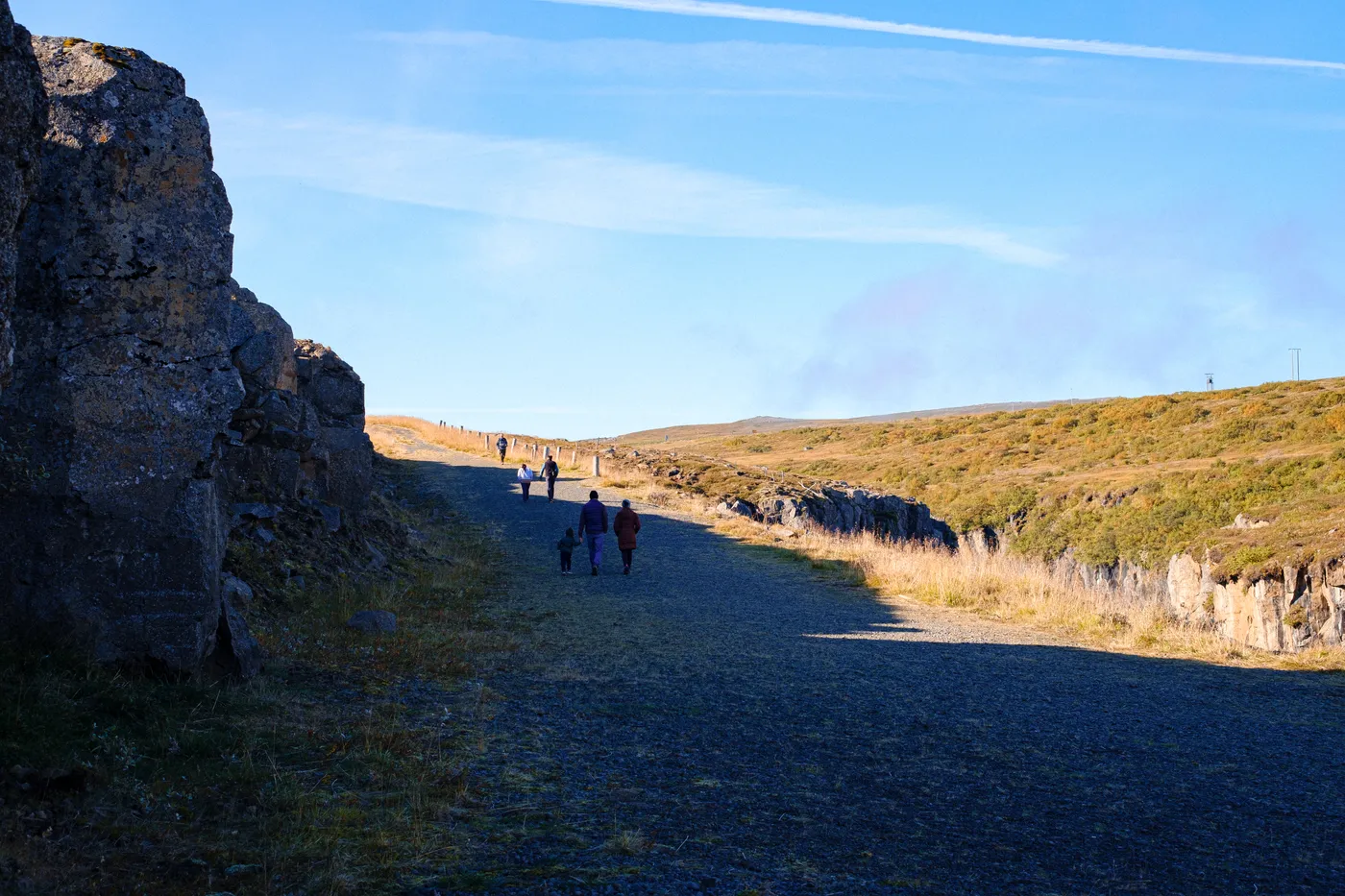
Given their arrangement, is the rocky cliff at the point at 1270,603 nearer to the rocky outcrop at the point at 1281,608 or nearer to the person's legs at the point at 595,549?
the rocky outcrop at the point at 1281,608

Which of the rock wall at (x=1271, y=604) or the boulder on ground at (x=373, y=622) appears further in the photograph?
the rock wall at (x=1271, y=604)

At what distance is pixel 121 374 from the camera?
679 centimetres

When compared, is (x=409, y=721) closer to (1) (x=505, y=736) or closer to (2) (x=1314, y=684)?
(1) (x=505, y=736)

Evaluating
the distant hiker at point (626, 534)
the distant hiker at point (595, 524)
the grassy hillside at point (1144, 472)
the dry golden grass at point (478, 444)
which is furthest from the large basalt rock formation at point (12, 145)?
the dry golden grass at point (478, 444)

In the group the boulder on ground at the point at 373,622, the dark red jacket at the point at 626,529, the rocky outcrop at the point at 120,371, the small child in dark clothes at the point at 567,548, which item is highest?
the rocky outcrop at the point at 120,371

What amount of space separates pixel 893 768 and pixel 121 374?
576 centimetres

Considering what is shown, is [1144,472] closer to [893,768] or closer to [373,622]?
[373,622]

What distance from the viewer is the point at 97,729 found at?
18.5ft

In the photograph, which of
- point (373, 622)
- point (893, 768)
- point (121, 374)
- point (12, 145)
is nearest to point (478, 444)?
point (373, 622)

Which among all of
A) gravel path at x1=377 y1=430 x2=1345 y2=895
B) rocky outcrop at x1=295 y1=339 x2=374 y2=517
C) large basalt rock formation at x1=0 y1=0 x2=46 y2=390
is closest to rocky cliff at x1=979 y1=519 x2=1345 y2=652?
gravel path at x1=377 y1=430 x2=1345 y2=895

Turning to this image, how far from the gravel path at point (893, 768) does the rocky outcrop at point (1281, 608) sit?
5.36 metres


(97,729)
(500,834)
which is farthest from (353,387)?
(500,834)

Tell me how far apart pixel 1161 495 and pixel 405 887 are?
4448 centimetres

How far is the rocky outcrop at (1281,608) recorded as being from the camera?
15.1 metres
